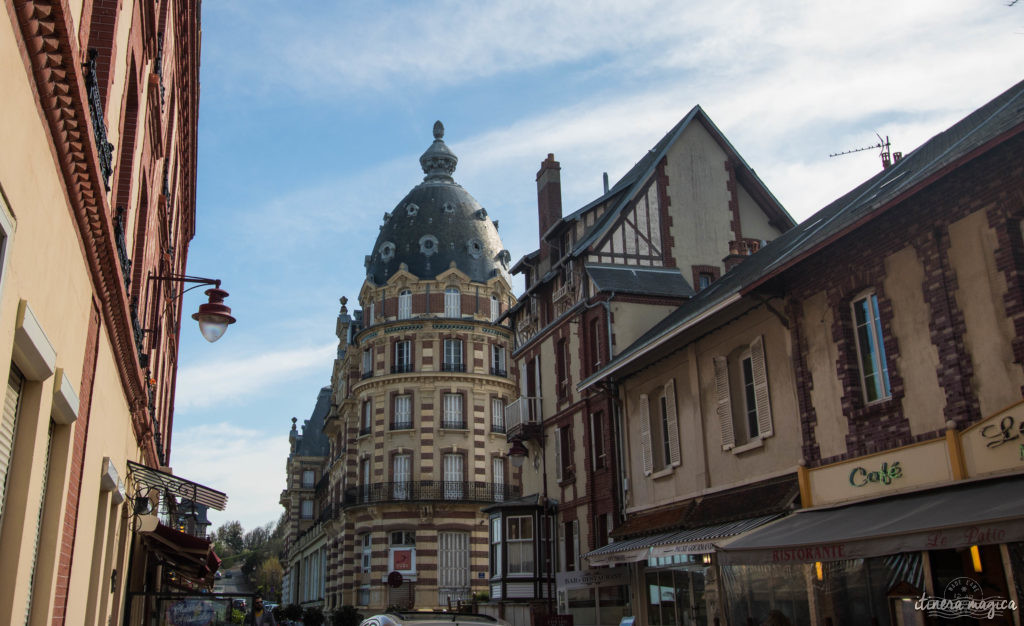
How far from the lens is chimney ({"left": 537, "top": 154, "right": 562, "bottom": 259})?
34.3 meters

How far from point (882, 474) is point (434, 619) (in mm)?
7294

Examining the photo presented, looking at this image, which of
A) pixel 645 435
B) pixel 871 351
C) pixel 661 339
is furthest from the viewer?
pixel 645 435

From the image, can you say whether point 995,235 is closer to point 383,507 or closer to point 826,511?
point 826,511

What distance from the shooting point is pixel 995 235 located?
1209cm

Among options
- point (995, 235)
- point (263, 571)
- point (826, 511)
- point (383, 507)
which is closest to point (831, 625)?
point (826, 511)

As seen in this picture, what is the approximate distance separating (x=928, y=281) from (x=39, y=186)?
1158cm

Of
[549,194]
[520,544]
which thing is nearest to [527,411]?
[520,544]

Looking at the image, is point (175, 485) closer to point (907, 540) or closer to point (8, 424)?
point (8, 424)

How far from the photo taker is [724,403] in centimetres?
1897

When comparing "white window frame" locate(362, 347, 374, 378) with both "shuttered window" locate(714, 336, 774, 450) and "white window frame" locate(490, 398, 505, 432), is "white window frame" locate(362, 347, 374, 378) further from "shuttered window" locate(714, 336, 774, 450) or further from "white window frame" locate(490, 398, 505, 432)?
"shuttered window" locate(714, 336, 774, 450)

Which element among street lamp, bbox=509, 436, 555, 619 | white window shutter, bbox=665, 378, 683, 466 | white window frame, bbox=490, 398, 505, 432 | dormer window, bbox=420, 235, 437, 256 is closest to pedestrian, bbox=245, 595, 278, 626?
white window shutter, bbox=665, 378, 683, 466

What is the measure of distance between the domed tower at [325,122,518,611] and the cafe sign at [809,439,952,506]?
111 feet

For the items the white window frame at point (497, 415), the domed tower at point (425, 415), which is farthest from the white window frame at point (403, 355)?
the white window frame at point (497, 415)

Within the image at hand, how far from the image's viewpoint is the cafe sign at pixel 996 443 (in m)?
11.1
